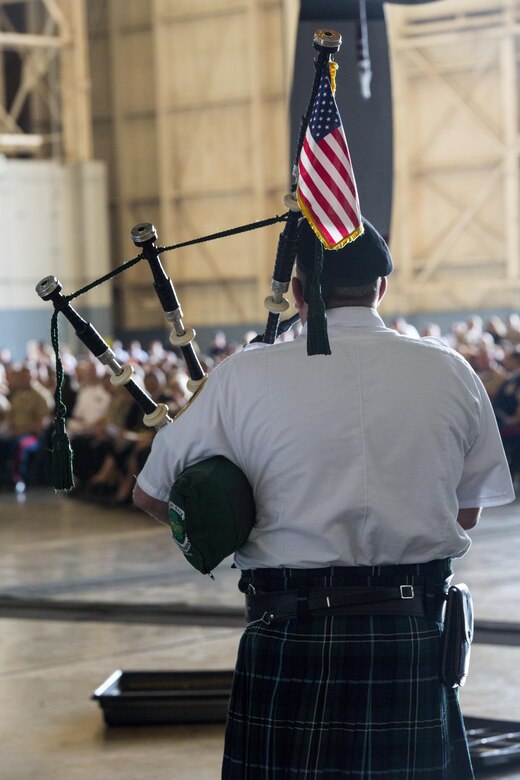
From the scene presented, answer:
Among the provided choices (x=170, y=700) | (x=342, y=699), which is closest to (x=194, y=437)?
(x=342, y=699)

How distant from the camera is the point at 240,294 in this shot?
2416 centimetres

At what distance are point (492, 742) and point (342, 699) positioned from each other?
2060 mm

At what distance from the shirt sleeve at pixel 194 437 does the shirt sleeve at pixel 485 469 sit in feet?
1.47

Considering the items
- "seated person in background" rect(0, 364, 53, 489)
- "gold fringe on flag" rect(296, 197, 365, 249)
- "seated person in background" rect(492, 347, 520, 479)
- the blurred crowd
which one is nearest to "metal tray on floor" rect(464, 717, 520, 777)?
"gold fringe on flag" rect(296, 197, 365, 249)

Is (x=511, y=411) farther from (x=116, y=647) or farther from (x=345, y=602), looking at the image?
(x=345, y=602)

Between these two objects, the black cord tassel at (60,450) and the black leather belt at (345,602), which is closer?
the black leather belt at (345,602)

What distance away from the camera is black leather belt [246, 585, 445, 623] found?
2.31m

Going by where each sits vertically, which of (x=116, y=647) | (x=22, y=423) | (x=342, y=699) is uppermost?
(x=342, y=699)

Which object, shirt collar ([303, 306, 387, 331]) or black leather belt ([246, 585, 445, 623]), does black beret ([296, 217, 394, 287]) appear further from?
black leather belt ([246, 585, 445, 623])

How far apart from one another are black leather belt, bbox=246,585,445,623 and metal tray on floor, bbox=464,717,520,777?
190cm

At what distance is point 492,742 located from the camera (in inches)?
165

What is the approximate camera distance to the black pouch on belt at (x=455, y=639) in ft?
7.70

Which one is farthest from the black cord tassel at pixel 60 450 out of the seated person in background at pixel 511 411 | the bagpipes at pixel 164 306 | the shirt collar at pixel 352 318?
the seated person in background at pixel 511 411

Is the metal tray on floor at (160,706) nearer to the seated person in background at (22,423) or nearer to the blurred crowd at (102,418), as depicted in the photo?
the blurred crowd at (102,418)
